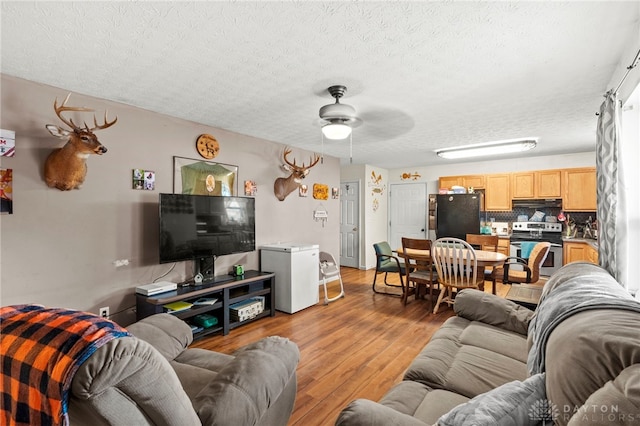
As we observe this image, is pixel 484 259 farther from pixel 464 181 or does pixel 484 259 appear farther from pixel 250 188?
pixel 250 188


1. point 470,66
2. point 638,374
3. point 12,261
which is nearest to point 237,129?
point 12,261

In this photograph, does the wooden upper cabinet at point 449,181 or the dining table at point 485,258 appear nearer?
the dining table at point 485,258

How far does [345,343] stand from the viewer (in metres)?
3.09

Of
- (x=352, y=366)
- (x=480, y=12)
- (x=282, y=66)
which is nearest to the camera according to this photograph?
(x=480, y=12)

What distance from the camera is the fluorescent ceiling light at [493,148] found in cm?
439

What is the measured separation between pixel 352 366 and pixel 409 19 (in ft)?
8.44

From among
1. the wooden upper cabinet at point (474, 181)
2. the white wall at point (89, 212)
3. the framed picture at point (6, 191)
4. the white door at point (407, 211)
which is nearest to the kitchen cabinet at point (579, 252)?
the wooden upper cabinet at point (474, 181)

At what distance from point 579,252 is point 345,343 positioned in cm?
441

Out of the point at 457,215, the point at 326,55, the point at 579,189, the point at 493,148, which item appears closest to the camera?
the point at 326,55

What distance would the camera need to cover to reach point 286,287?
3957 mm

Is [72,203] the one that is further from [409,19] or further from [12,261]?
[409,19]

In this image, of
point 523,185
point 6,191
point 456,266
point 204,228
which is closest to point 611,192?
point 456,266

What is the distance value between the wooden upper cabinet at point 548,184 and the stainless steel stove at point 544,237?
0.54 m

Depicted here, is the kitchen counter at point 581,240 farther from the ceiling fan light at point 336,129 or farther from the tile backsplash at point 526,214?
the ceiling fan light at point 336,129
